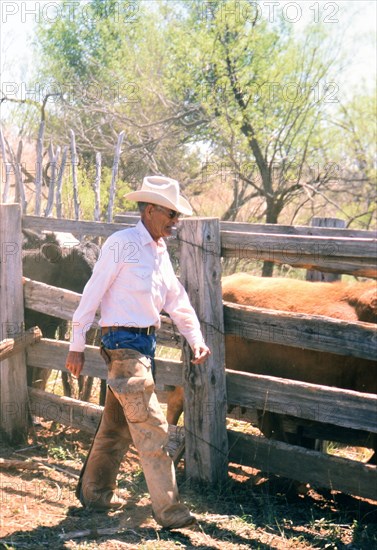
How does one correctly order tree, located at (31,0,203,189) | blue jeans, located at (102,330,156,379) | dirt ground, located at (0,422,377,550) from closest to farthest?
dirt ground, located at (0,422,377,550), blue jeans, located at (102,330,156,379), tree, located at (31,0,203,189)

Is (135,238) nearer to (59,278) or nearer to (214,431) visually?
(214,431)

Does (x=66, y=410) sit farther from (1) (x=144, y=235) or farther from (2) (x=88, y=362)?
(1) (x=144, y=235)

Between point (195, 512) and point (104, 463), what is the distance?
729mm

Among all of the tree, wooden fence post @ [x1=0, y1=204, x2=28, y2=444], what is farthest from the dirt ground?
the tree

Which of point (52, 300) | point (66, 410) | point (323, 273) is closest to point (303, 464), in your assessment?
point (66, 410)

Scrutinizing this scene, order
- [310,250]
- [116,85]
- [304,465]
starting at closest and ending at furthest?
[310,250], [304,465], [116,85]

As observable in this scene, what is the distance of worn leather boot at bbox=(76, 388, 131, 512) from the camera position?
486 cm

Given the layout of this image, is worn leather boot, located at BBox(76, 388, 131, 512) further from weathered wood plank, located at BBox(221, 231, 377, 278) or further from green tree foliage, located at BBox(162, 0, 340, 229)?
green tree foliage, located at BBox(162, 0, 340, 229)

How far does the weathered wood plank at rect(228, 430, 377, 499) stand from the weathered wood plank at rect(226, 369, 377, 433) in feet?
0.93

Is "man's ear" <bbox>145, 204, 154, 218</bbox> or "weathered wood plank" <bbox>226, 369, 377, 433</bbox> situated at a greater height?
"man's ear" <bbox>145, 204, 154, 218</bbox>

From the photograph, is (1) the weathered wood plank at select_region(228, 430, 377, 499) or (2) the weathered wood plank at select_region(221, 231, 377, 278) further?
(1) the weathered wood plank at select_region(228, 430, 377, 499)

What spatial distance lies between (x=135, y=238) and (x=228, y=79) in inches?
425

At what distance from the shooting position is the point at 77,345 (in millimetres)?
4539

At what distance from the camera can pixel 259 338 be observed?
16.7 feet
